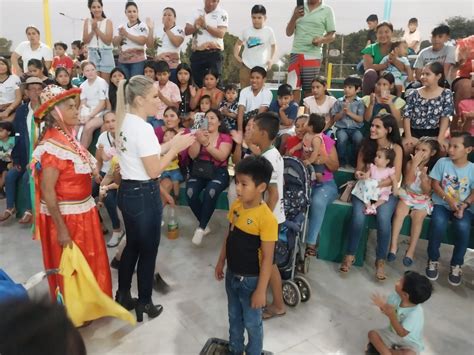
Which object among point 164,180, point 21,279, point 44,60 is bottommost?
point 21,279

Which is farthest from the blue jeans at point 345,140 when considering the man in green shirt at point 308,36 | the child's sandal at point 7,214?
the child's sandal at point 7,214

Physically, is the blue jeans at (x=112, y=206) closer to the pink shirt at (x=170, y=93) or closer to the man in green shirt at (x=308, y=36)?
the pink shirt at (x=170, y=93)

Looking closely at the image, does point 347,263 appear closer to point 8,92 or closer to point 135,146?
point 135,146

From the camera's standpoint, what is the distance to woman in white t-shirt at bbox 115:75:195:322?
2.23 metres

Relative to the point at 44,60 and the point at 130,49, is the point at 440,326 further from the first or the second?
the point at 44,60

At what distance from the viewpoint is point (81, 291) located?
2502 millimetres

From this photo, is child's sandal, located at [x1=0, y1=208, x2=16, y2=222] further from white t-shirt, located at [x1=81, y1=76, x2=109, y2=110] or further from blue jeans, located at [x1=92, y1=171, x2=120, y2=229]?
white t-shirt, located at [x1=81, y1=76, x2=109, y2=110]

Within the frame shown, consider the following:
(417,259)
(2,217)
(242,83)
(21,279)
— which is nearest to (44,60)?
(2,217)

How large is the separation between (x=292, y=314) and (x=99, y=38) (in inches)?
174

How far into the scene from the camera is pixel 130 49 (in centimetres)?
535

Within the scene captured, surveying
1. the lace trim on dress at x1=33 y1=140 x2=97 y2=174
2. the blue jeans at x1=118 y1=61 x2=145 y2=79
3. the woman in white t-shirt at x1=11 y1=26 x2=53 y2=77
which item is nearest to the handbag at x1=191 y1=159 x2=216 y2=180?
the lace trim on dress at x1=33 y1=140 x2=97 y2=174

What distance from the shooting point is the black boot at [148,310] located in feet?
8.90

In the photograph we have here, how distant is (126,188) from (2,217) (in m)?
3.01

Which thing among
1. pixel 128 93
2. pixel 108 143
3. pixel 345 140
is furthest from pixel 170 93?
pixel 128 93
